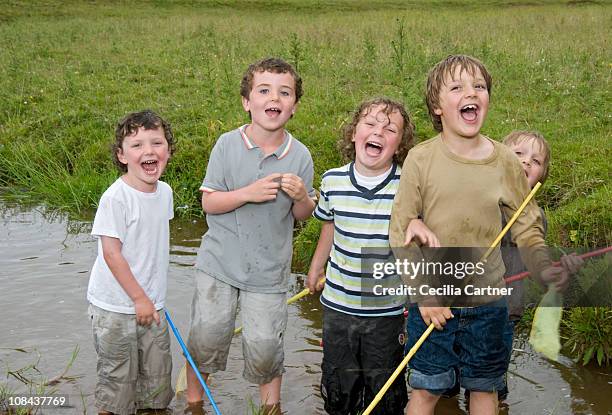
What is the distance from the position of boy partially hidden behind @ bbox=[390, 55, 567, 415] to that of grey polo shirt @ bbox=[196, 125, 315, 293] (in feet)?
2.56

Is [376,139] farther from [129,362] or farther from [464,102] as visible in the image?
[129,362]

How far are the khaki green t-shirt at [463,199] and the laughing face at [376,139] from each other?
0.32m

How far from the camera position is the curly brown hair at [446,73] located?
3787 millimetres

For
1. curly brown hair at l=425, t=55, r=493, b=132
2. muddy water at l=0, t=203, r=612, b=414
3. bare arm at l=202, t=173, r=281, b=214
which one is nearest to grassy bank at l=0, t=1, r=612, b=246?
muddy water at l=0, t=203, r=612, b=414

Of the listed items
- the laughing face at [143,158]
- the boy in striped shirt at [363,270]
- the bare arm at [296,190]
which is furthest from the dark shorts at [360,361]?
the laughing face at [143,158]

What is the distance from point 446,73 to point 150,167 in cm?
157

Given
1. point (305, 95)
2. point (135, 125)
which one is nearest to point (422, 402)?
point (135, 125)

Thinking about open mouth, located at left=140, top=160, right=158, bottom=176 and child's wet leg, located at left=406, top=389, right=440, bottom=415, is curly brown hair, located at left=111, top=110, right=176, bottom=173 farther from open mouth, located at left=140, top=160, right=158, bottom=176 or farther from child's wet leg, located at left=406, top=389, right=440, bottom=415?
child's wet leg, located at left=406, top=389, right=440, bottom=415

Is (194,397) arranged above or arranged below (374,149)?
below

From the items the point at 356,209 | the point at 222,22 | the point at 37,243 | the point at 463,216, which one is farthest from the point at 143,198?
the point at 222,22

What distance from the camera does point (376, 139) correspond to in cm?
409

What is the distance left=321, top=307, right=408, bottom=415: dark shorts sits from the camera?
4148 millimetres

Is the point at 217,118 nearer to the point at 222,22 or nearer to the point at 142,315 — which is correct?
the point at 142,315

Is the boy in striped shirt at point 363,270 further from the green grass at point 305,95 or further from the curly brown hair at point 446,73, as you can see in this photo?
the green grass at point 305,95
